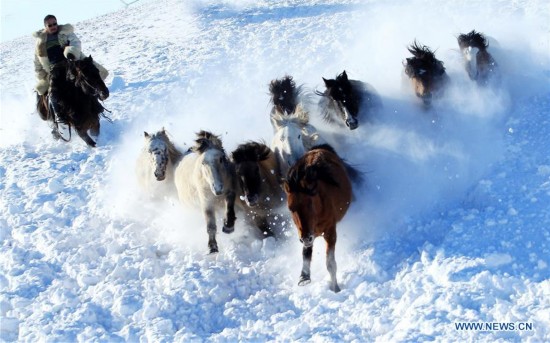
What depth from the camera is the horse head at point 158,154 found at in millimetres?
8633

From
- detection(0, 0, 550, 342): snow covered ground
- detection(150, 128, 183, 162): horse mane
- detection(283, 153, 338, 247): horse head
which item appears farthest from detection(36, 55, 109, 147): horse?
detection(283, 153, 338, 247): horse head

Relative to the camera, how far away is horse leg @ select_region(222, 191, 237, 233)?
7.46 m

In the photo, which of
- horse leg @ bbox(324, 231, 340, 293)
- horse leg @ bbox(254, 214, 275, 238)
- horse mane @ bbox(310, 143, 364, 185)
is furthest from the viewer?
horse mane @ bbox(310, 143, 364, 185)

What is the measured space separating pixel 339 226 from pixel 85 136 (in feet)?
20.2

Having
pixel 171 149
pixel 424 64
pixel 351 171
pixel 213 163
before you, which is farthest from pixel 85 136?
pixel 424 64

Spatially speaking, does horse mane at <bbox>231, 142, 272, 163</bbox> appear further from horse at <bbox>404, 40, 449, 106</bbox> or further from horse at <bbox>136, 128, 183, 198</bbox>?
horse at <bbox>404, 40, 449, 106</bbox>

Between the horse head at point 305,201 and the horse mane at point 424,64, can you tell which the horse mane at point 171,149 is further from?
the horse mane at point 424,64

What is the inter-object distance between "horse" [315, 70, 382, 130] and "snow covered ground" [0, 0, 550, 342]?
0.29 meters

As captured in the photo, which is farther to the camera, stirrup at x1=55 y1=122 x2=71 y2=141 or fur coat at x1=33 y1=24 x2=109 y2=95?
stirrup at x1=55 y1=122 x2=71 y2=141

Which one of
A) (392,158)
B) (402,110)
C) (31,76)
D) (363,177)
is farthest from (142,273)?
(31,76)

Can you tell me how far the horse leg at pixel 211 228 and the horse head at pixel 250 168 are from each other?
0.55 metres

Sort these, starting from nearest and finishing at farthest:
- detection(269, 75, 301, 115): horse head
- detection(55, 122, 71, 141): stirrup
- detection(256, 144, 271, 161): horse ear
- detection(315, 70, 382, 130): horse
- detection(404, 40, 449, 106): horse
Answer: detection(256, 144, 271, 161): horse ear
detection(315, 70, 382, 130): horse
detection(404, 40, 449, 106): horse
detection(269, 75, 301, 115): horse head
detection(55, 122, 71, 141): stirrup

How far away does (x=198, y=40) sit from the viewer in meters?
17.5

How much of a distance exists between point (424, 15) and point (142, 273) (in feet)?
38.4
